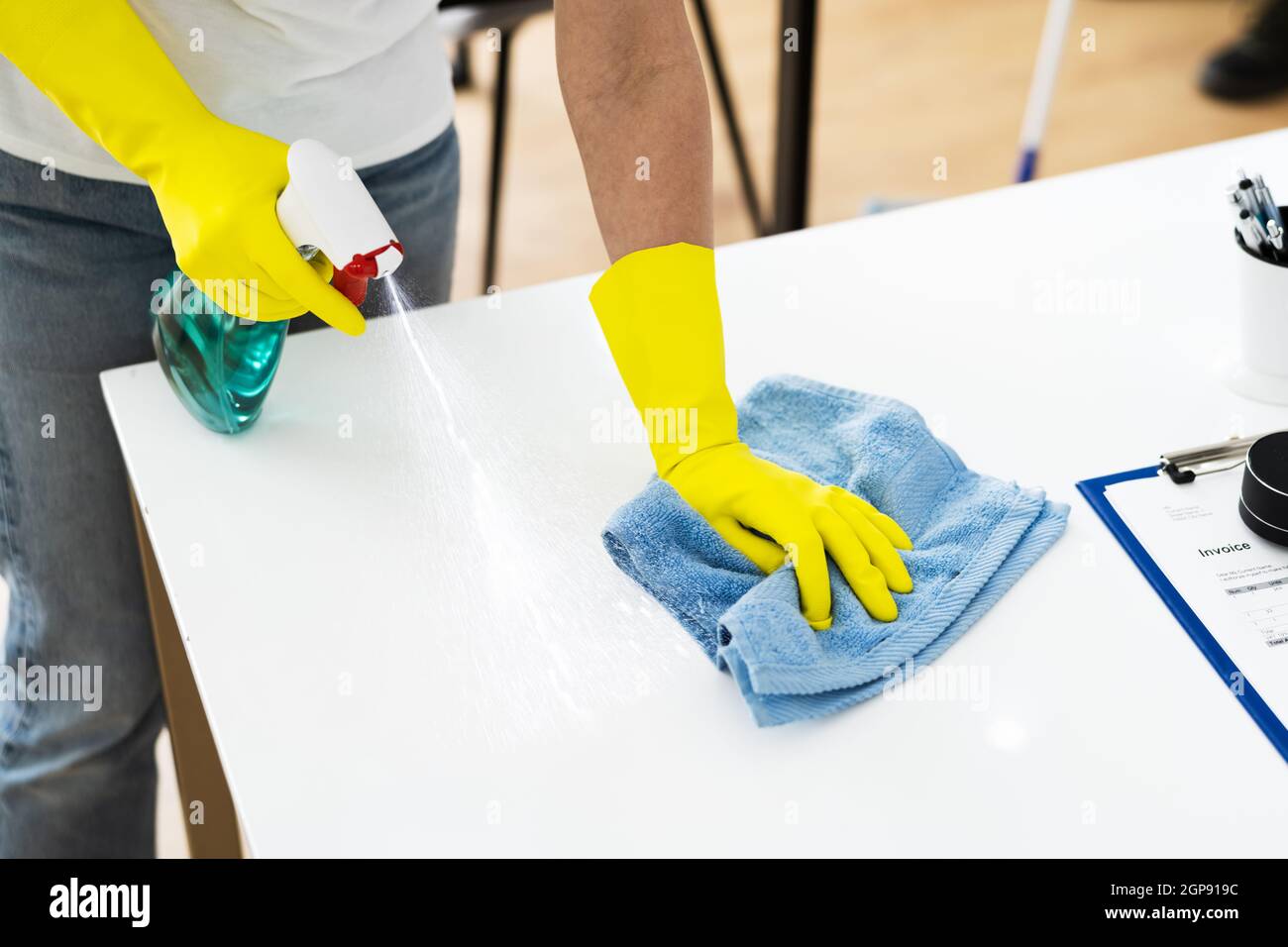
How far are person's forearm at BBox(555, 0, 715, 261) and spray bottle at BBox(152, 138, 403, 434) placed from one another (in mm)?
191

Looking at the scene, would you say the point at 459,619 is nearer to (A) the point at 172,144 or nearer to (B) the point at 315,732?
(B) the point at 315,732

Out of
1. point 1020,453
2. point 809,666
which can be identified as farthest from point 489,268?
point 809,666

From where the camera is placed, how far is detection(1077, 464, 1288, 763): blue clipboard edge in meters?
0.73

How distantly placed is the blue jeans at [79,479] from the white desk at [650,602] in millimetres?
67

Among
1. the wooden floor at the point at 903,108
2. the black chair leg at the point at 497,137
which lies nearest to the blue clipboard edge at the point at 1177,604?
the black chair leg at the point at 497,137

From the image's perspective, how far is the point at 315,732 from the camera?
2.46 feet

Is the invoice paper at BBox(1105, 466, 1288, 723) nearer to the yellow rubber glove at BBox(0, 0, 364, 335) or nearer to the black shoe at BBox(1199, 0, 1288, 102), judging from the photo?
the yellow rubber glove at BBox(0, 0, 364, 335)

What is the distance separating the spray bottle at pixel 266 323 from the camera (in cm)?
80

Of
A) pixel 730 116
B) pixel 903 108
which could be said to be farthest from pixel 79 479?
pixel 903 108

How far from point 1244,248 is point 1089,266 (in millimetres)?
177
